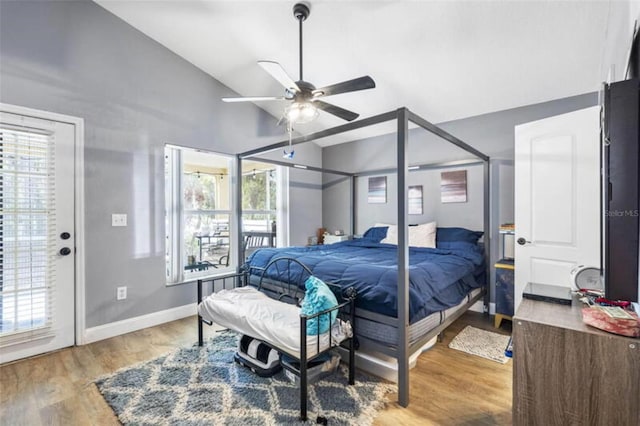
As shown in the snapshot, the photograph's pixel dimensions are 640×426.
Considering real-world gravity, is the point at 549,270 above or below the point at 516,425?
above

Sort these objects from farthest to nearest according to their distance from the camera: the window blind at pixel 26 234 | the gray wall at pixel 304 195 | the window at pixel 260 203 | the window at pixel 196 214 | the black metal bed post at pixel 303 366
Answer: the gray wall at pixel 304 195 < the window at pixel 260 203 < the window at pixel 196 214 < the window blind at pixel 26 234 < the black metal bed post at pixel 303 366

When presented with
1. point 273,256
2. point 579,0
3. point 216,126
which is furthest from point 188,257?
point 579,0

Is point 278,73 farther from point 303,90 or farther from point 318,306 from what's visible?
point 318,306

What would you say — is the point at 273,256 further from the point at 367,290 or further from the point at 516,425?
the point at 516,425

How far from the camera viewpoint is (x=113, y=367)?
2242 millimetres

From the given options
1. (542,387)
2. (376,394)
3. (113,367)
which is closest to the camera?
(542,387)

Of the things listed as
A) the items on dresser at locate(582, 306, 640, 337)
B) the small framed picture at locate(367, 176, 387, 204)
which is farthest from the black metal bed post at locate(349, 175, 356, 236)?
the items on dresser at locate(582, 306, 640, 337)

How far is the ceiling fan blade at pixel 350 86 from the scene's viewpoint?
79.3 inches

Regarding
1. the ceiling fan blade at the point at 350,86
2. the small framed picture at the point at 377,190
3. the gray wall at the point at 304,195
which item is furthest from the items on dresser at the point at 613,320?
the gray wall at the point at 304,195

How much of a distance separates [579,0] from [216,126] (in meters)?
3.45

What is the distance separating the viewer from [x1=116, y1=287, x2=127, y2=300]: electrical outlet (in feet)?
9.42

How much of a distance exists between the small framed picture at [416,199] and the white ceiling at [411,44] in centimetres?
102

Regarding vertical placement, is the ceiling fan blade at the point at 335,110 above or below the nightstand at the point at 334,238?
above

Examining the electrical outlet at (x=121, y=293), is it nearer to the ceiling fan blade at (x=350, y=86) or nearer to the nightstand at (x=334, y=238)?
the ceiling fan blade at (x=350, y=86)
